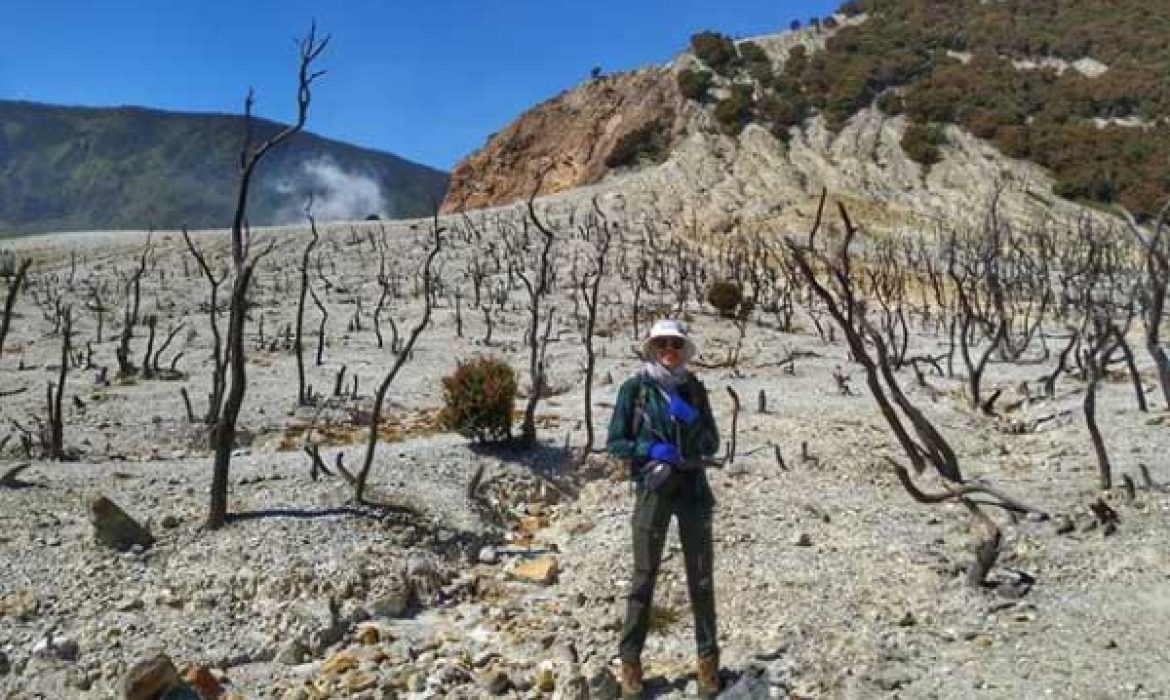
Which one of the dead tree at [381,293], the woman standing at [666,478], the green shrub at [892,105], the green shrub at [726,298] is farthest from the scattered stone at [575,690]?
the green shrub at [892,105]

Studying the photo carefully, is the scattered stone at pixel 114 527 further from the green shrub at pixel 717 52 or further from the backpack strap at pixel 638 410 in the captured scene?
the green shrub at pixel 717 52

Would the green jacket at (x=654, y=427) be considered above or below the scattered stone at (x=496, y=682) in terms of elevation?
above

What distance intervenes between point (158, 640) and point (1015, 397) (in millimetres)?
11359

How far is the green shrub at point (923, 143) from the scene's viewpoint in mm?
39312

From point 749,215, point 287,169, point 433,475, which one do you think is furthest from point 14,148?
point 433,475

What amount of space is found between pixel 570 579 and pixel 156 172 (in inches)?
4136

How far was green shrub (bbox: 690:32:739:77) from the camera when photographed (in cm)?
4752

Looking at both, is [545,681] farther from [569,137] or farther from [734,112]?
[569,137]

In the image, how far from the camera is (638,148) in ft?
141

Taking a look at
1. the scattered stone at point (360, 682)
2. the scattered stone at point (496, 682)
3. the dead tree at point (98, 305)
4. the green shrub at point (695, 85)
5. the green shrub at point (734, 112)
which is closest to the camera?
the scattered stone at point (496, 682)

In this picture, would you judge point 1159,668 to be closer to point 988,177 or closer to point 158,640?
point 158,640

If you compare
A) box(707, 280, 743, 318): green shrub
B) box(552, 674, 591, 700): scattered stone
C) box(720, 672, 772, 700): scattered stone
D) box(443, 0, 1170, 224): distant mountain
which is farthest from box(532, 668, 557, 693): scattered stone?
box(443, 0, 1170, 224): distant mountain

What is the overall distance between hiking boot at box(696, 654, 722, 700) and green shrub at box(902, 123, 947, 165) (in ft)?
122

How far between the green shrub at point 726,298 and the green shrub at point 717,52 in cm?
2634
